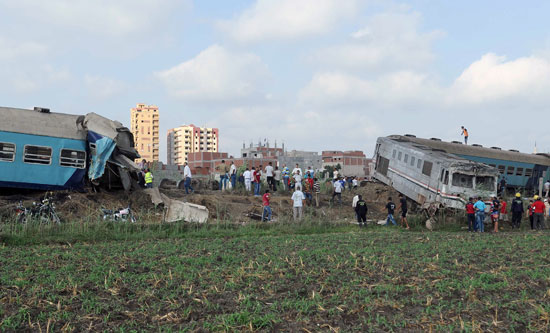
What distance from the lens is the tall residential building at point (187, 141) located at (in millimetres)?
187250

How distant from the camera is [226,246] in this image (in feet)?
46.6

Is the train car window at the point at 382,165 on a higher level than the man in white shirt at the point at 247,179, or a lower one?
higher

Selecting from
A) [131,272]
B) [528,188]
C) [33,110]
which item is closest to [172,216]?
[33,110]

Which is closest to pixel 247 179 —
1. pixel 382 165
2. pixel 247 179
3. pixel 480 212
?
pixel 247 179

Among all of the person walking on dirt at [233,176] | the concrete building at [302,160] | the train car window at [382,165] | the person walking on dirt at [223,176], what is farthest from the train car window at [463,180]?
the concrete building at [302,160]

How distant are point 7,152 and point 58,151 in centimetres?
187

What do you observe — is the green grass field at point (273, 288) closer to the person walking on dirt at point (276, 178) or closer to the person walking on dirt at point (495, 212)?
the person walking on dirt at point (495, 212)

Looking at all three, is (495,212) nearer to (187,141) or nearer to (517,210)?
(517,210)

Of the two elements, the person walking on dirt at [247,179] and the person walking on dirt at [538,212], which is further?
the person walking on dirt at [247,179]

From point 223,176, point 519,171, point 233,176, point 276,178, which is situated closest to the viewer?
point 233,176

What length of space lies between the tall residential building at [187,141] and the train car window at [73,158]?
16290 centimetres

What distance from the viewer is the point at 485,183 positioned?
81.0ft

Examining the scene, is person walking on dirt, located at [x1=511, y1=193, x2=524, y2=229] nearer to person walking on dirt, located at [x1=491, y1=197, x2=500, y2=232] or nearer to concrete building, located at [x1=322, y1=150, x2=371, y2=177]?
person walking on dirt, located at [x1=491, y1=197, x2=500, y2=232]

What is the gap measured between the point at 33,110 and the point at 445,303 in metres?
19.8
